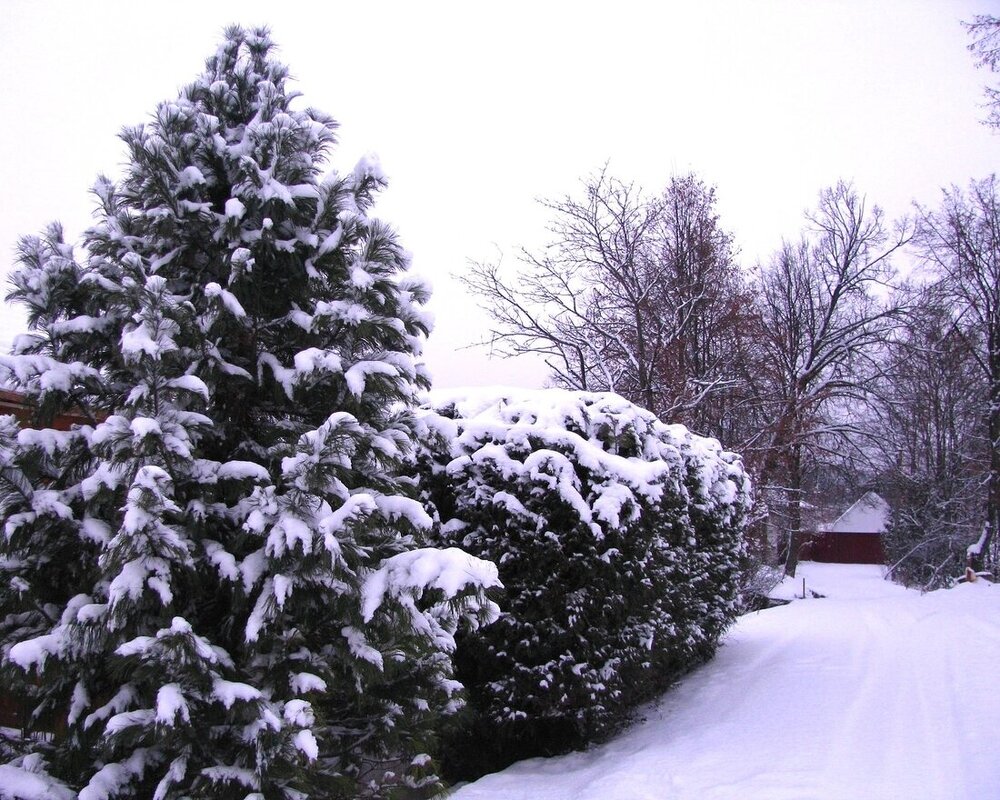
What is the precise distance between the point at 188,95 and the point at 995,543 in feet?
93.1

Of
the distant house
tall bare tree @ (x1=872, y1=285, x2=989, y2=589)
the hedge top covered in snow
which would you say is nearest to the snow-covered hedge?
the hedge top covered in snow

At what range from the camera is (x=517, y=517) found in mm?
5441

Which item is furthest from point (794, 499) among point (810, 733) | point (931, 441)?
point (810, 733)

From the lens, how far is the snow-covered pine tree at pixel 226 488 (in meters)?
2.70

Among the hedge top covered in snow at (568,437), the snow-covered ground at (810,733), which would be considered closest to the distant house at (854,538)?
the snow-covered ground at (810,733)

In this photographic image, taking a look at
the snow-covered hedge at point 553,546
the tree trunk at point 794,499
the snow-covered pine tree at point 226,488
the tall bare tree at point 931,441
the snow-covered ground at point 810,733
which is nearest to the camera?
the snow-covered pine tree at point 226,488

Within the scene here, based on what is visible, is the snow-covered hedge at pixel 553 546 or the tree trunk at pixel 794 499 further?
the tree trunk at pixel 794 499

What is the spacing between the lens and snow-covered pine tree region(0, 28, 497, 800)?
270cm

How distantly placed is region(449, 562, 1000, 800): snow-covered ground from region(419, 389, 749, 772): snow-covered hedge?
448 millimetres

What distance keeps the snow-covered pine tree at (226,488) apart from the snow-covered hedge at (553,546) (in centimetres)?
155

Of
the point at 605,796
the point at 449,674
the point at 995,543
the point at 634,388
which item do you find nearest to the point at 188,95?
the point at 449,674

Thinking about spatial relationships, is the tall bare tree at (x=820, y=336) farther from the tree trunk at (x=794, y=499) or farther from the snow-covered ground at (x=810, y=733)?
the snow-covered ground at (x=810, y=733)

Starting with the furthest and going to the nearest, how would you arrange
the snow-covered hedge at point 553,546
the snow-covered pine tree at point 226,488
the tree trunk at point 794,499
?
the tree trunk at point 794,499, the snow-covered hedge at point 553,546, the snow-covered pine tree at point 226,488

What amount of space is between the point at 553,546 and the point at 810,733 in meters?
2.53
